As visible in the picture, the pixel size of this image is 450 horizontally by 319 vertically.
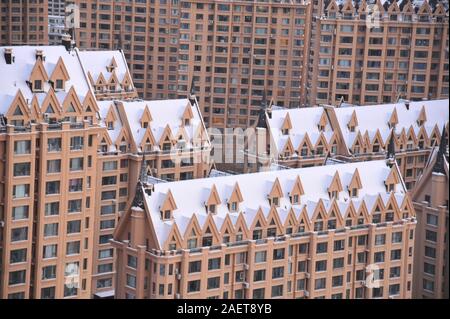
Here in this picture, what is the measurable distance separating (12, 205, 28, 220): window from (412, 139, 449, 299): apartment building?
1765cm

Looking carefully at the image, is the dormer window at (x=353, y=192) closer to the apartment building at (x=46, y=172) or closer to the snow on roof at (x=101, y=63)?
the apartment building at (x=46, y=172)

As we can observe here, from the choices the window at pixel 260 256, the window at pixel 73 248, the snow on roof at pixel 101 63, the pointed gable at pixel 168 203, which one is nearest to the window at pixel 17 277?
the window at pixel 73 248

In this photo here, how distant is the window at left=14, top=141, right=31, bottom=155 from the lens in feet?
158

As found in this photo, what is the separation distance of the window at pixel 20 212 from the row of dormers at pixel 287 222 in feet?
18.8

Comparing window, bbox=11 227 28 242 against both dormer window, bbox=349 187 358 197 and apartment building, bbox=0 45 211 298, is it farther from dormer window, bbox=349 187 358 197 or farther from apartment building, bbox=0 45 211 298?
dormer window, bbox=349 187 358 197

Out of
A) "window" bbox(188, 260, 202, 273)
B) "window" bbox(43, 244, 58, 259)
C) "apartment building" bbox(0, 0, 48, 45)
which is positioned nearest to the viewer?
"window" bbox(43, 244, 58, 259)

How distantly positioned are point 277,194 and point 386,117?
19258 millimetres

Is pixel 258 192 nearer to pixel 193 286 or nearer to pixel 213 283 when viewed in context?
pixel 213 283

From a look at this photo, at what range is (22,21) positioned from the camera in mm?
100500

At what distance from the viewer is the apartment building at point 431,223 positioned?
54156 millimetres

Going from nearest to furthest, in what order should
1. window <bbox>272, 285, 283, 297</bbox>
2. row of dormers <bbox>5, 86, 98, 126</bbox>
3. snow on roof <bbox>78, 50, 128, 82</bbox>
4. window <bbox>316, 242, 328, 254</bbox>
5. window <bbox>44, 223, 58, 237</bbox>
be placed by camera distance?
1. row of dormers <bbox>5, 86, 98, 126</bbox>
2. window <bbox>44, 223, 58, 237</bbox>
3. window <bbox>272, 285, 283, 297</bbox>
4. window <bbox>316, 242, 328, 254</bbox>
5. snow on roof <bbox>78, 50, 128, 82</bbox>

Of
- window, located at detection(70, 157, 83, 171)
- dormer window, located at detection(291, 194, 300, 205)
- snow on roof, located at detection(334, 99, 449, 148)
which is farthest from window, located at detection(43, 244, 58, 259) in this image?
snow on roof, located at detection(334, 99, 449, 148)

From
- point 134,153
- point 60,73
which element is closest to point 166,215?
point 60,73

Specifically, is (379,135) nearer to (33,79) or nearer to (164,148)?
(164,148)
